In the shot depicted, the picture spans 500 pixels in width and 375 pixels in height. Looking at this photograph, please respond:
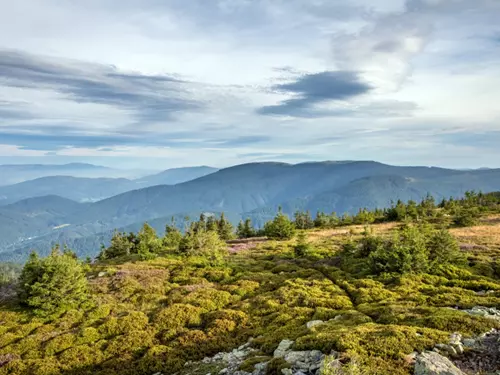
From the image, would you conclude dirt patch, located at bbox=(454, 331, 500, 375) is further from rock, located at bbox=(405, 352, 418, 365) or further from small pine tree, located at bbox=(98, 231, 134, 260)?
small pine tree, located at bbox=(98, 231, 134, 260)

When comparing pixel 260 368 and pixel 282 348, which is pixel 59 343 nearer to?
pixel 260 368

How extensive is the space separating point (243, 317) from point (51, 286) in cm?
1445

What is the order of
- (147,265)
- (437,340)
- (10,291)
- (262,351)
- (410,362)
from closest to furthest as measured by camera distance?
(410,362)
(437,340)
(262,351)
(10,291)
(147,265)

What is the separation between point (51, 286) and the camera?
24.8 metres

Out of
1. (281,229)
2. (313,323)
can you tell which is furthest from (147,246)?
(313,323)

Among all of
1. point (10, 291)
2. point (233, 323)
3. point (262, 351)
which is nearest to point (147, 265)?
point (10, 291)

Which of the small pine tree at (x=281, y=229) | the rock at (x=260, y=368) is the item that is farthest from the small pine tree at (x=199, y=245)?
the rock at (x=260, y=368)

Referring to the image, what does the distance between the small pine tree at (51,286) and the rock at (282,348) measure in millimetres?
17492

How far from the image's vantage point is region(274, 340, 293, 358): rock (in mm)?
14770

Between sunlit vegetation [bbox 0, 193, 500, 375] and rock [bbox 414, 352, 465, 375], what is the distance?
0.69 metres

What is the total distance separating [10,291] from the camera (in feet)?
98.2

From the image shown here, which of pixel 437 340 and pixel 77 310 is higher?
pixel 437 340

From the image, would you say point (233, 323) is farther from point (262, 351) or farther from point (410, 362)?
point (410, 362)

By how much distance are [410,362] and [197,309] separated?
16099 millimetres
